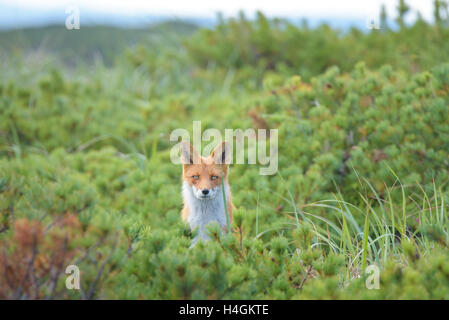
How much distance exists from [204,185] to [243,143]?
1.94 meters

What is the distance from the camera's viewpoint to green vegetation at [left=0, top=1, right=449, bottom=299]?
2.47 metres

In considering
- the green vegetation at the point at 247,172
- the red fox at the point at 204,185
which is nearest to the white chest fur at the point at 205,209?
the red fox at the point at 204,185

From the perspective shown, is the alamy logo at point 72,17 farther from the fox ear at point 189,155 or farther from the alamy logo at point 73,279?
the alamy logo at point 73,279

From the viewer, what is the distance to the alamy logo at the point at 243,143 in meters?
5.24

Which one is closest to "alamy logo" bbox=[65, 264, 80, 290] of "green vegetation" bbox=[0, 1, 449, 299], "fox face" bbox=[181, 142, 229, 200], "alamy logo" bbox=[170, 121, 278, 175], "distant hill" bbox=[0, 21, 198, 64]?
"green vegetation" bbox=[0, 1, 449, 299]

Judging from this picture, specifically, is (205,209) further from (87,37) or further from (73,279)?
(87,37)

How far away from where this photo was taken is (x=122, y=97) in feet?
30.2

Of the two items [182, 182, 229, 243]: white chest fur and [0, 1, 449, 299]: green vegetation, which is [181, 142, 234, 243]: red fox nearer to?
[182, 182, 229, 243]: white chest fur

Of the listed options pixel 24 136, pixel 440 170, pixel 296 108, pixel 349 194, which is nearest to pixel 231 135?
pixel 296 108

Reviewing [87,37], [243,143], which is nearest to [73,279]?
[243,143]

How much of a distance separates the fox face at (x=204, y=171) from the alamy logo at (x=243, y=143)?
4.6 inches

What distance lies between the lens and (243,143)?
587cm
